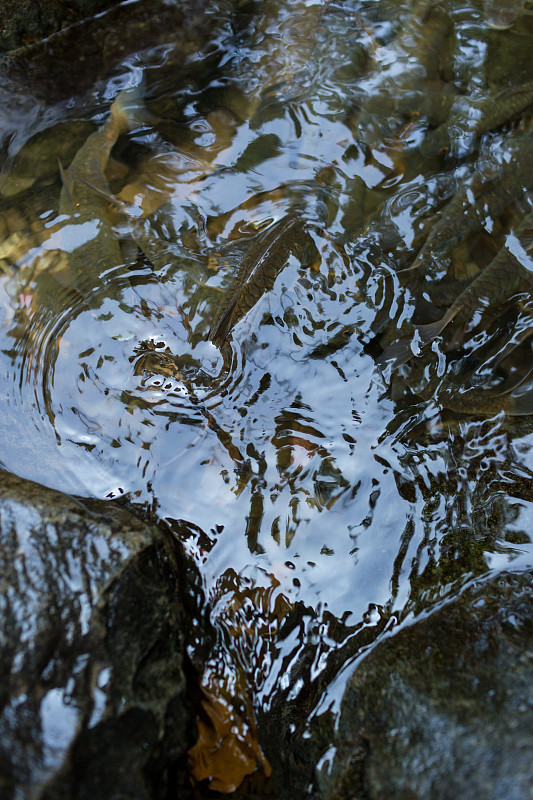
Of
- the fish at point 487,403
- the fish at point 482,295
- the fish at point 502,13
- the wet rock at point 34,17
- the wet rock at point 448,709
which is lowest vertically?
the wet rock at point 448,709

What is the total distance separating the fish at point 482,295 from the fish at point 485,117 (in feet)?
3.20

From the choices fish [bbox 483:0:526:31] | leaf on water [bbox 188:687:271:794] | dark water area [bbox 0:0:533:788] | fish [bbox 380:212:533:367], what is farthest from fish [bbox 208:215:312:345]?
fish [bbox 483:0:526:31]

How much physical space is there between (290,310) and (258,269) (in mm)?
318

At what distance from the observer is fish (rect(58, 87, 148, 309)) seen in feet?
12.1

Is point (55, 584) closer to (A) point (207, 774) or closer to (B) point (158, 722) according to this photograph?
(B) point (158, 722)

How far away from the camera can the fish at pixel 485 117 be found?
4.08m

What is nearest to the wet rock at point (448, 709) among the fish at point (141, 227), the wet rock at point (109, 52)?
the fish at point (141, 227)

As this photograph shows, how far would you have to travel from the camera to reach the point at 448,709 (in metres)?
2.02

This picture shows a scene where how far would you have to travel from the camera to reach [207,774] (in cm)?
229

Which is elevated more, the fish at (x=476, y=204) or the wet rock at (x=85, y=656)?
the fish at (x=476, y=204)

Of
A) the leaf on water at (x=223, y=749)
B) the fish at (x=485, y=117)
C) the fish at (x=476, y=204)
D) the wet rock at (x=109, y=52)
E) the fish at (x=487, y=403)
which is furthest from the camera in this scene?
the wet rock at (x=109, y=52)

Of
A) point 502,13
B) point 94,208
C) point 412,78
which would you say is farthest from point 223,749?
point 502,13

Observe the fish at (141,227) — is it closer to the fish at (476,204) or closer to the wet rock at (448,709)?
the fish at (476,204)

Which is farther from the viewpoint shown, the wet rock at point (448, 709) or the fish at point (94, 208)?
the fish at point (94, 208)
